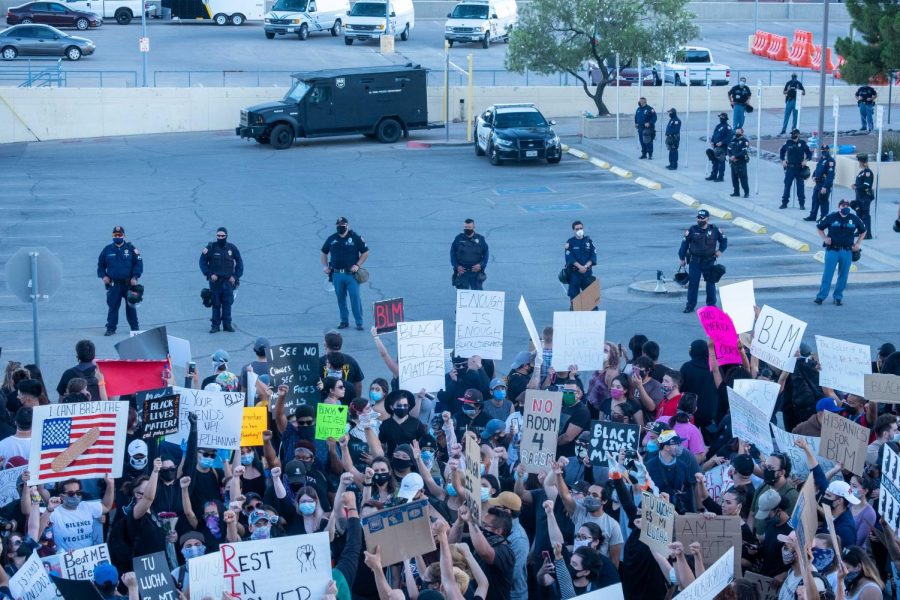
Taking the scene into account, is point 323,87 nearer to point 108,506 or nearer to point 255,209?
point 255,209

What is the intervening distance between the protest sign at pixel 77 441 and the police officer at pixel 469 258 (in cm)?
965

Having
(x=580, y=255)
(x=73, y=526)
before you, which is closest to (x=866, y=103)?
(x=580, y=255)

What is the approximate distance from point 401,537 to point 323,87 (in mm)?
29624

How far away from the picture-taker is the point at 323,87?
1455 inches

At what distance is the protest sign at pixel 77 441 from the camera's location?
10.2 m

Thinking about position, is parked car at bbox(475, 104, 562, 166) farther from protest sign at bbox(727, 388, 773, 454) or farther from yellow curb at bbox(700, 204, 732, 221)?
protest sign at bbox(727, 388, 773, 454)

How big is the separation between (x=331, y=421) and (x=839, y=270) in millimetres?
11587

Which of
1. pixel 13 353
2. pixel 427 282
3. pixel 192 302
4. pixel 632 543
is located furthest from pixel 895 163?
pixel 632 543

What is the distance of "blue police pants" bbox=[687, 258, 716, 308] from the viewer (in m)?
20.0

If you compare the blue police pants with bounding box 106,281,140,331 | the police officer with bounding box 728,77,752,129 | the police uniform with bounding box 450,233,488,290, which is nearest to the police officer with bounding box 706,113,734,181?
the police officer with bounding box 728,77,752,129

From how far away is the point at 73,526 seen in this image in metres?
9.83

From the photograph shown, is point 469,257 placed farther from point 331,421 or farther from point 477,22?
point 477,22

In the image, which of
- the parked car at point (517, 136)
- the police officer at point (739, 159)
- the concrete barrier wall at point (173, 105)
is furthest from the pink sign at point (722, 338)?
the concrete barrier wall at point (173, 105)

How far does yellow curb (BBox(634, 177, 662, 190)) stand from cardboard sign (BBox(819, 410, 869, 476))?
69.8ft
